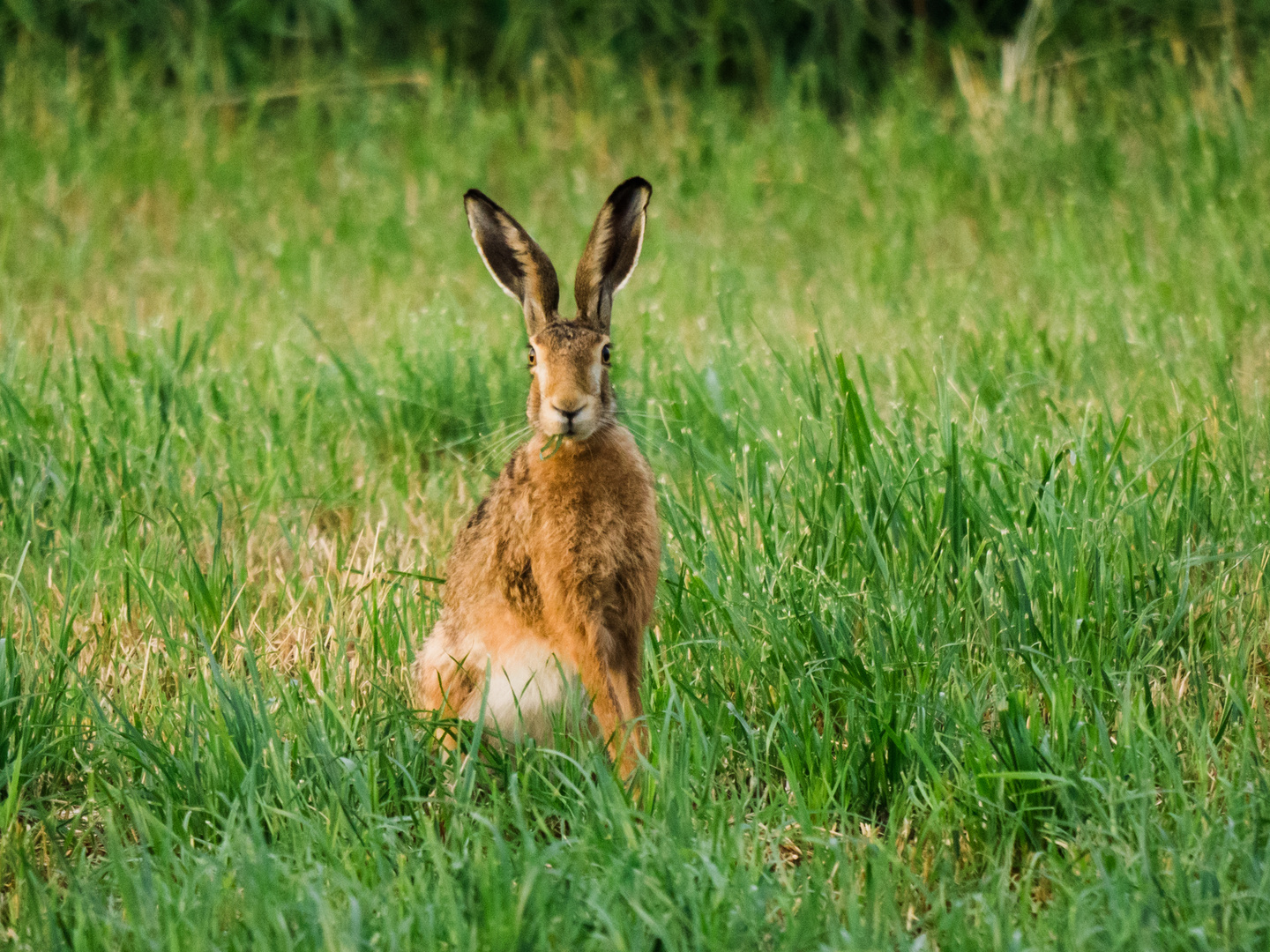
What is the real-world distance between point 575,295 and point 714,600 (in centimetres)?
66

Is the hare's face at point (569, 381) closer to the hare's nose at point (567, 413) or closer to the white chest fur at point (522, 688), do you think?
the hare's nose at point (567, 413)

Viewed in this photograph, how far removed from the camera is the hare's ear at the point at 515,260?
2.85 m

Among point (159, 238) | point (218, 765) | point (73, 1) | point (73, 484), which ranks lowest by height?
point (218, 765)

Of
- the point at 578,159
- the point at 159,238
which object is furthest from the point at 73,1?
the point at 578,159

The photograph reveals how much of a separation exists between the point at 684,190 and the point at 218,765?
Result: 203 inches

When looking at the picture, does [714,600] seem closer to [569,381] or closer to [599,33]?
[569,381]

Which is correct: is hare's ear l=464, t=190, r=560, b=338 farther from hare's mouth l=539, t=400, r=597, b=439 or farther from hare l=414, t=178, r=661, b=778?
hare's mouth l=539, t=400, r=597, b=439

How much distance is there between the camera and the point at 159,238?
7023mm

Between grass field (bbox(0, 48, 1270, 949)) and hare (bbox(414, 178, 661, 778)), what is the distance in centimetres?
11

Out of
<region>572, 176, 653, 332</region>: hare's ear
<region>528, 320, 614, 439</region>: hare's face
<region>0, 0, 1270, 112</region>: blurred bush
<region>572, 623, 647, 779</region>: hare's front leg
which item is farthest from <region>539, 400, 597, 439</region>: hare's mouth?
<region>0, 0, 1270, 112</region>: blurred bush

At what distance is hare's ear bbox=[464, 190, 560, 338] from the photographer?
285 cm

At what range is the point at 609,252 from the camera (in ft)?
9.44

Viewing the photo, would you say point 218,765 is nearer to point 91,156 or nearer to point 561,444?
point 561,444

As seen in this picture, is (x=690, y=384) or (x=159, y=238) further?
(x=159, y=238)
